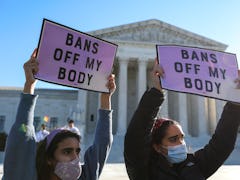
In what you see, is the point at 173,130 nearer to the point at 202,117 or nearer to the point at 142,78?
the point at 142,78

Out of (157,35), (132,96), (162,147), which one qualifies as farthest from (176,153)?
(132,96)

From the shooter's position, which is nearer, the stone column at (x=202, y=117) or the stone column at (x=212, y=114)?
the stone column at (x=202, y=117)

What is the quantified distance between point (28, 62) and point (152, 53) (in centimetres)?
3986

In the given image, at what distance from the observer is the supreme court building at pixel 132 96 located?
41188 millimetres

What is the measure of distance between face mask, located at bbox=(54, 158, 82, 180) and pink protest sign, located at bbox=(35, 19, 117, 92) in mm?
1193

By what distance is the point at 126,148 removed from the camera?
3.11 m

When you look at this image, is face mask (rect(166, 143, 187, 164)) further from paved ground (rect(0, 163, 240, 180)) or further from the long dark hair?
paved ground (rect(0, 163, 240, 180))

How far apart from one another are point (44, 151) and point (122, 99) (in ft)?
123

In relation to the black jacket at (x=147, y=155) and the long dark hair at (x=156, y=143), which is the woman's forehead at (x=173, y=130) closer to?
the long dark hair at (x=156, y=143)

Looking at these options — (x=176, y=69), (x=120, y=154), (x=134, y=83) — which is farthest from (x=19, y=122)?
(x=134, y=83)

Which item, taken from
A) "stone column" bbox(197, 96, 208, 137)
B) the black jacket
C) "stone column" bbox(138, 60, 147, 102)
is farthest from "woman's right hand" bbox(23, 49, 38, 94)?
"stone column" bbox(197, 96, 208, 137)

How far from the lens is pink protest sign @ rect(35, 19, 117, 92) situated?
145 inches

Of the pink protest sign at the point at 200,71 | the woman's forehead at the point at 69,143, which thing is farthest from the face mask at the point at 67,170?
the pink protest sign at the point at 200,71

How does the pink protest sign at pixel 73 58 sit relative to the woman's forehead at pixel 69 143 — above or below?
above
